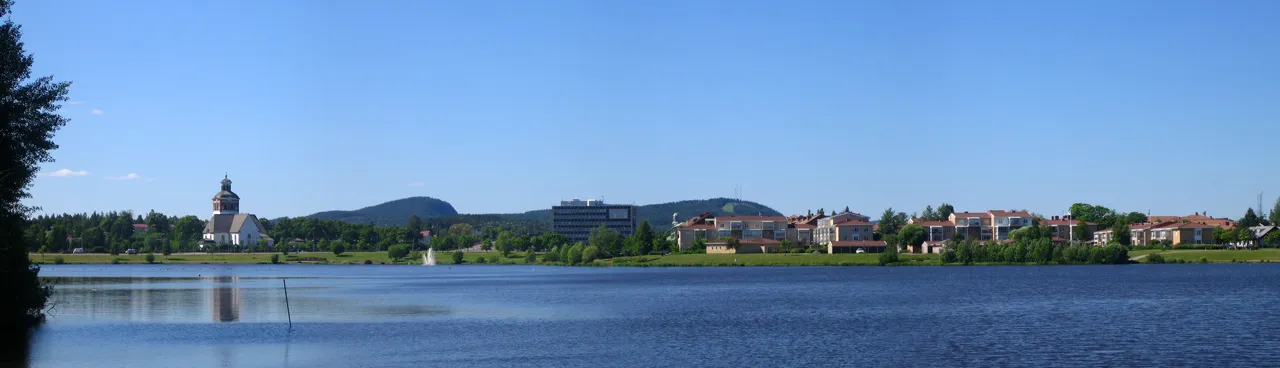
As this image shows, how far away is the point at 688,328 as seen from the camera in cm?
5553

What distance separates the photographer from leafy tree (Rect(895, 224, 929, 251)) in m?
184

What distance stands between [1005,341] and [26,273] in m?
43.0

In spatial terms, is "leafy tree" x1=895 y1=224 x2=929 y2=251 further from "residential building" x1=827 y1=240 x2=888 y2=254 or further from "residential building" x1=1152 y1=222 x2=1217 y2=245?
"residential building" x1=1152 y1=222 x2=1217 y2=245

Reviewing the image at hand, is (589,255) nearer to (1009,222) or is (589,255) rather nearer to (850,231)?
(850,231)

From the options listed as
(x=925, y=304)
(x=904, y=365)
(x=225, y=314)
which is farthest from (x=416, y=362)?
(x=925, y=304)

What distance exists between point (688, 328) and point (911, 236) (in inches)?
5320

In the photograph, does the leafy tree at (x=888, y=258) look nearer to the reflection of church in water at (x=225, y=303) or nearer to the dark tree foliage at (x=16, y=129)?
the reflection of church in water at (x=225, y=303)

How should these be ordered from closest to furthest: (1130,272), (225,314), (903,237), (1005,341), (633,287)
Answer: (1005,341)
(225,314)
(633,287)
(1130,272)
(903,237)

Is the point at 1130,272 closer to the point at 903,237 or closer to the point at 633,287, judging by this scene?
the point at 633,287

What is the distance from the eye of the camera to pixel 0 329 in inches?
2025

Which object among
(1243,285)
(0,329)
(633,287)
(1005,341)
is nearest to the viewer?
(1005,341)

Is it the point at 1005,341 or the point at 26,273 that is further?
the point at 26,273

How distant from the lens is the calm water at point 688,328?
42.2 metres

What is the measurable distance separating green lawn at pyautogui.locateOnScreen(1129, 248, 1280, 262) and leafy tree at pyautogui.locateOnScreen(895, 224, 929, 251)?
41.5m
